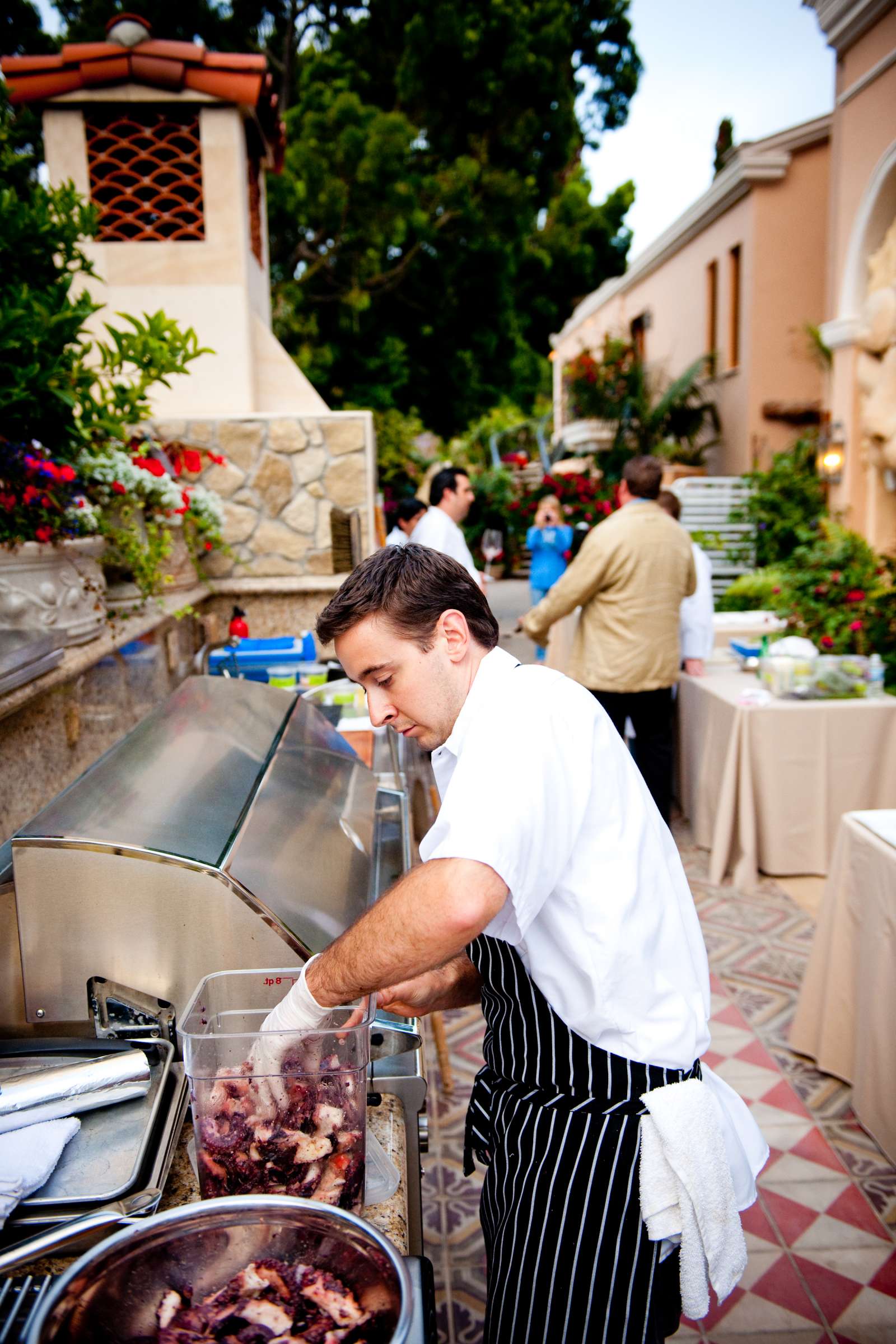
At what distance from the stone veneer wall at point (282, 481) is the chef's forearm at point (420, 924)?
5.17 metres

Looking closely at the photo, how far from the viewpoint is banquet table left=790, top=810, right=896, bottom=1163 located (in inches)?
116

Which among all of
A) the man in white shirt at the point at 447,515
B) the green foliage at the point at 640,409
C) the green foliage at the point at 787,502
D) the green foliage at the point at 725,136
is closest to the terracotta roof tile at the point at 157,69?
the man in white shirt at the point at 447,515

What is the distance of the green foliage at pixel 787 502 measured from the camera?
37.9 ft

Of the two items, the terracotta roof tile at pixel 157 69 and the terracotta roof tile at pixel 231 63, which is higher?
the terracotta roof tile at pixel 231 63

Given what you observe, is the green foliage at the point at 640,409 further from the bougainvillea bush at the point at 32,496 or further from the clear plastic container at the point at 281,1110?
the clear plastic container at the point at 281,1110

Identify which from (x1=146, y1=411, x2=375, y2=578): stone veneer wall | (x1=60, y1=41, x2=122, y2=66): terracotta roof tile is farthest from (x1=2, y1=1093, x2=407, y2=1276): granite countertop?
(x1=60, y1=41, x2=122, y2=66): terracotta roof tile

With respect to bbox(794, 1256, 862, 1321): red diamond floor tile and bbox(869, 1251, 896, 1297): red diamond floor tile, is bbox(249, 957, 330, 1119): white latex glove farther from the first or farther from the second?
bbox(869, 1251, 896, 1297): red diamond floor tile

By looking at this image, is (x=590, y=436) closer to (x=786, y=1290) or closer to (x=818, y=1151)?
(x=818, y=1151)

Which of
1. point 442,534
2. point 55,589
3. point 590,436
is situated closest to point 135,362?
point 55,589

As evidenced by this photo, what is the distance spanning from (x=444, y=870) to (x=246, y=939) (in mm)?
539

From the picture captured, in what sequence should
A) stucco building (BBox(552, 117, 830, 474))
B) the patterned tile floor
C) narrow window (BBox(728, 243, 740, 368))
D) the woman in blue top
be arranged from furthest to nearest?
narrow window (BBox(728, 243, 740, 368)), stucco building (BBox(552, 117, 830, 474)), the woman in blue top, the patterned tile floor

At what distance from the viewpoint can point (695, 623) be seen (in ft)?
18.7

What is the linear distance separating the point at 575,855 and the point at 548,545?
28.0 ft

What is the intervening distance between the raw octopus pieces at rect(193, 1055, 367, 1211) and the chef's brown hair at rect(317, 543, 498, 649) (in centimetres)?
62
